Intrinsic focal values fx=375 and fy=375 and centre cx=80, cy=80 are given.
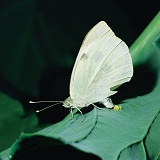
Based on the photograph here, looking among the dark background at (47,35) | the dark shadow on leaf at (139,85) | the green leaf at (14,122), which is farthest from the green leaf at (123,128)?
the dark background at (47,35)

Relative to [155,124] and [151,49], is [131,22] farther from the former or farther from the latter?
[155,124]

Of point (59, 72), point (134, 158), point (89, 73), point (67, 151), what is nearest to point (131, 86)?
point (89, 73)

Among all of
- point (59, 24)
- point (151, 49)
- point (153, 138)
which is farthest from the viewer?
point (59, 24)

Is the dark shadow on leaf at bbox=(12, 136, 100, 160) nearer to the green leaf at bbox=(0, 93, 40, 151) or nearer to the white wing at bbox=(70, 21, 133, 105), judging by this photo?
the white wing at bbox=(70, 21, 133, 105)

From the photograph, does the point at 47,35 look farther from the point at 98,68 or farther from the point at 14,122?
the point at 98,68

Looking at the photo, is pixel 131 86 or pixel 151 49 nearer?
pixel 131 86

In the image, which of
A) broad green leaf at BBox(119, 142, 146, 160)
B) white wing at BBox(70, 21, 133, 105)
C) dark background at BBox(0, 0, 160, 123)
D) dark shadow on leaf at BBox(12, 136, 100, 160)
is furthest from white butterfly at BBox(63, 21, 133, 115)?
dark background at BBox(0, 0, 160, 123)

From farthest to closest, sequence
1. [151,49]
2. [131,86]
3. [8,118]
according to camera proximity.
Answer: [8,118] < [151,49] < [131,86]

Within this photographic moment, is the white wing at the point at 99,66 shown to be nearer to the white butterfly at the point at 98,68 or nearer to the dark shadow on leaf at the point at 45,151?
the white butterfly at the point at 98,68
